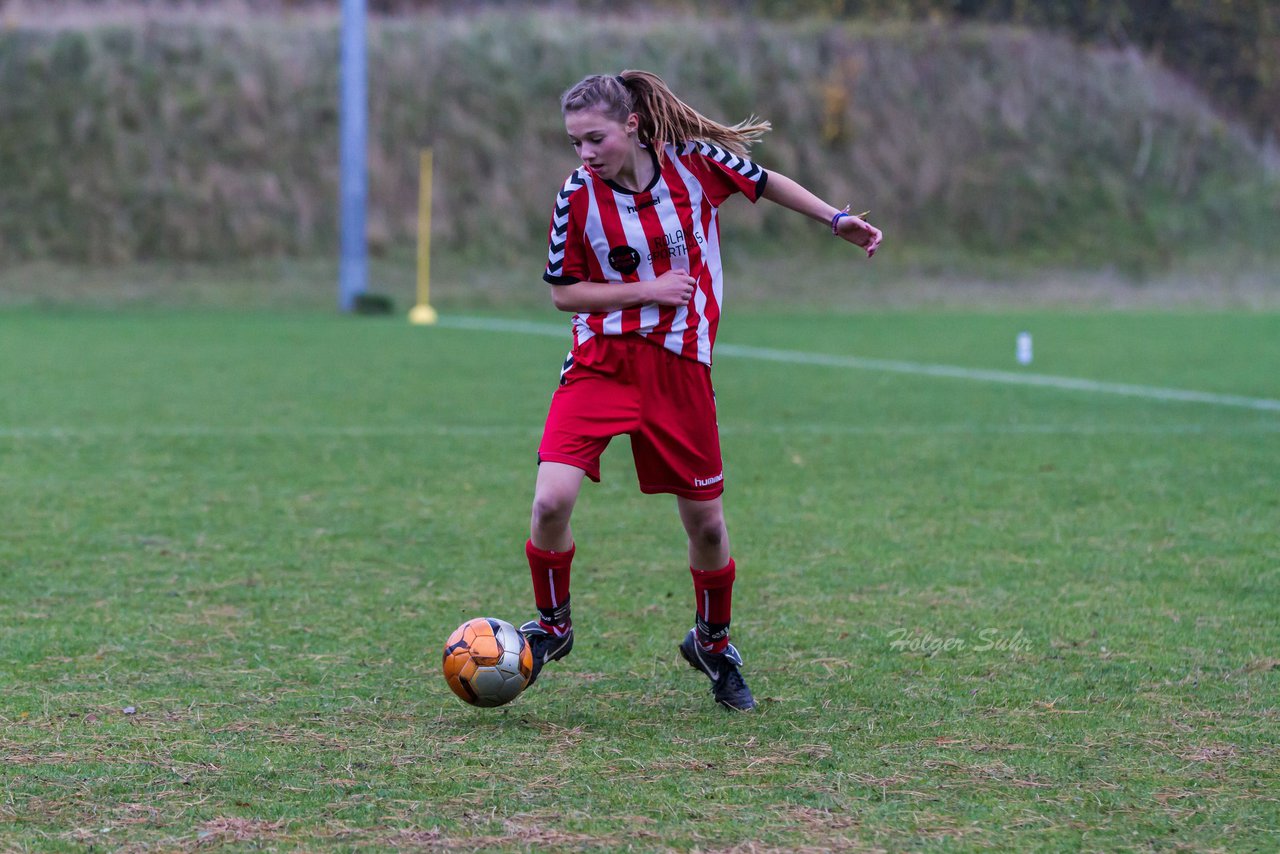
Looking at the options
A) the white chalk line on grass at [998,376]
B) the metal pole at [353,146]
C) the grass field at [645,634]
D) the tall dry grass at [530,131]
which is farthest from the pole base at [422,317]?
the grass field at [645,634]

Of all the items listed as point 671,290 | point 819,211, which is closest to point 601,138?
point 671,290

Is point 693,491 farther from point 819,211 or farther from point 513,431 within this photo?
point 513,431

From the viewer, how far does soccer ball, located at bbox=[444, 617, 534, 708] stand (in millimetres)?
3932

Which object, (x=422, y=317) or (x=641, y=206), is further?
(x=422, y=317)

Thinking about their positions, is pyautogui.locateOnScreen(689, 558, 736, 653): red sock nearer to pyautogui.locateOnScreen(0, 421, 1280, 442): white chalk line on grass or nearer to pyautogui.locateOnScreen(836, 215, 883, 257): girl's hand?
pyautogui.locateOnScreen(836, 215, 883, 257): girl's hand

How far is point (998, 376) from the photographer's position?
12844mm

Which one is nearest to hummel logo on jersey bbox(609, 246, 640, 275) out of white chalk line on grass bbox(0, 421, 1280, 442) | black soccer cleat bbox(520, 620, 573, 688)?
black soccer cleat bbox(520, 620, 573, 688)

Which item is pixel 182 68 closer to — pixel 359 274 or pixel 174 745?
pixel 359 274

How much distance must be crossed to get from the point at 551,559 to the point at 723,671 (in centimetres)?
54

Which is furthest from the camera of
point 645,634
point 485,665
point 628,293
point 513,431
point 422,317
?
point 422,317

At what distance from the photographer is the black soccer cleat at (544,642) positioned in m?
4.21

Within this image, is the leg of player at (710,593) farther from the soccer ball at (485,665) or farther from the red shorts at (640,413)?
the soccer ball at (485,665)

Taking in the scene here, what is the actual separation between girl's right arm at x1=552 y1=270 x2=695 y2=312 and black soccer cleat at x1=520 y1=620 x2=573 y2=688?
86 cm

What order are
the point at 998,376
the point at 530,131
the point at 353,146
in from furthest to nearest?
the point at 530,131, the point at 353,146, the point at 998,376
